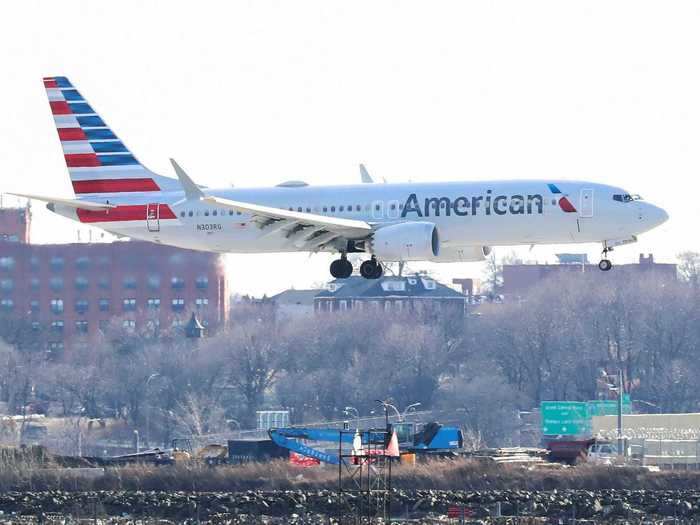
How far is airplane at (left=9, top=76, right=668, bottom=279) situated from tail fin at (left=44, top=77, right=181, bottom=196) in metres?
0.04

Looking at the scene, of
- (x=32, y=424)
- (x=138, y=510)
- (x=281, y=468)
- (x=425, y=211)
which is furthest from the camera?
(x=32, y=424)

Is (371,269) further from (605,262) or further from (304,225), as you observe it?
(605,262)

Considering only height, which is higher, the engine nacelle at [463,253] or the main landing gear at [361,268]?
the engine nacelle at [463,253]

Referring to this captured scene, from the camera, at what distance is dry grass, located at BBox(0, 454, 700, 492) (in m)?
72.4

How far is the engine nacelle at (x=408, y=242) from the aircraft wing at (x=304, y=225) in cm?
113

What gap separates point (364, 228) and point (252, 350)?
66.9 m

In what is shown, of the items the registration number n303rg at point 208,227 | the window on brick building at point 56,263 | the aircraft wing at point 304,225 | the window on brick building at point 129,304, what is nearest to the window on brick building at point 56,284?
the window on brick building at point 56,263

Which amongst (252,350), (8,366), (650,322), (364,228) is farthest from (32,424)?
(364,228)

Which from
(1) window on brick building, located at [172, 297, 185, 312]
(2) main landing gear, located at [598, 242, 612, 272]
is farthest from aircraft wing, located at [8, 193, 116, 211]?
(1) window on brick building, located at [172, 297, 185, 312]

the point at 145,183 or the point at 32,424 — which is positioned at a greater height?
the point at 145,183

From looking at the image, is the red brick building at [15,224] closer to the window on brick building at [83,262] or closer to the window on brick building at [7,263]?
the window on brick building at [7,263]

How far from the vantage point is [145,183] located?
7869 cm

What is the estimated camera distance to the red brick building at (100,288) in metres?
120

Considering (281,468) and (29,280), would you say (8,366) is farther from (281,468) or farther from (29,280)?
(281,468)
